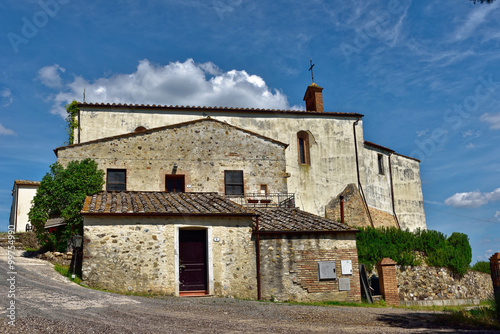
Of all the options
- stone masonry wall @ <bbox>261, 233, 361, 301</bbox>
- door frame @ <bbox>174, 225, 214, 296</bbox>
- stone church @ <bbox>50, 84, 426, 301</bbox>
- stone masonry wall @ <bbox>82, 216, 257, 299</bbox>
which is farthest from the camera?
stone masonry wall @ <bbox>261, 233, 361, 301</bbox>

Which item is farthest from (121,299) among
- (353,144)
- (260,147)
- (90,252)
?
(353,144)

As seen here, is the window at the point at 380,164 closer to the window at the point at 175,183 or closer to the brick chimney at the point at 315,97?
the brick chimney at the point at 315,97

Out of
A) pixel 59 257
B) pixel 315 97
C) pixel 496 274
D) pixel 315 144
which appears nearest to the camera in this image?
pixel 496 274

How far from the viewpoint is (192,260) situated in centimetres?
1588

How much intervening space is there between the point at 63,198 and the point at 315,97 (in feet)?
59.7

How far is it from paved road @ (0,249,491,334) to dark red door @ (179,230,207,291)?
1567mm

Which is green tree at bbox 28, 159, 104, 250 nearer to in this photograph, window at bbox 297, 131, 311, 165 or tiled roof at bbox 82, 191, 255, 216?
tiled roof at bbox 82, 191, 255, 216

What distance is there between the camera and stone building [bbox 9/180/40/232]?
85.5ft

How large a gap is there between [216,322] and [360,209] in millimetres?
19769

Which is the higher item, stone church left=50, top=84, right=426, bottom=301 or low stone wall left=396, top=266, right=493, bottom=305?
stone church left=50, top=84, right=426, bottom=301

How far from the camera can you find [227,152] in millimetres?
Answer: 23484

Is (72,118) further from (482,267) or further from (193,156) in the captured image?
(482,267)

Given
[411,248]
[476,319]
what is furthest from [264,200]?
[476,319]

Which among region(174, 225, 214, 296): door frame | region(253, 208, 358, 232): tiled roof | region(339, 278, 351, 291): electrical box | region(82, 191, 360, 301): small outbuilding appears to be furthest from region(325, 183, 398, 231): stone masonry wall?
region(174, 225, 214, 296): door frame
